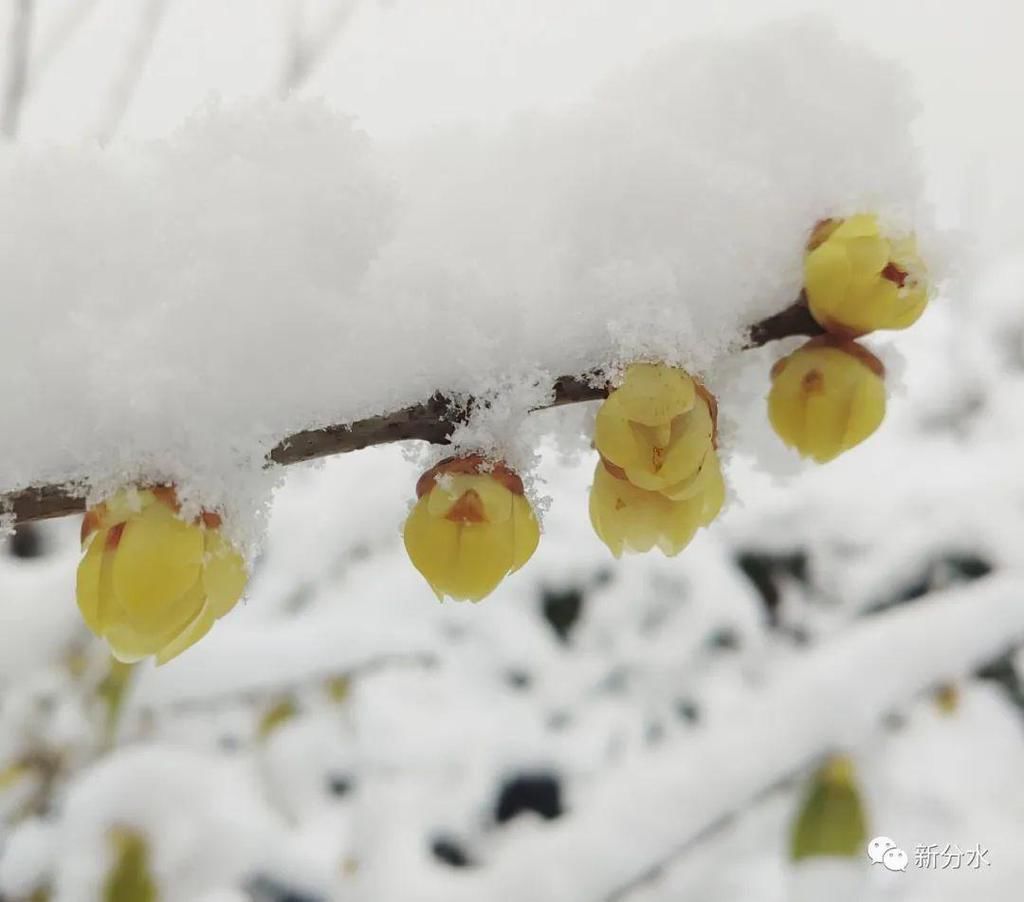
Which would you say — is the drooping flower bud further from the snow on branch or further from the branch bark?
the branch bark

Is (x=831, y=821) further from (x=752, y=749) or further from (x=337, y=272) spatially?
(x=337, y=272)

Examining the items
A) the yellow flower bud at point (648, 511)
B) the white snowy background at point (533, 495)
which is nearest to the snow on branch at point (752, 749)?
the white snowy background at point (533, 495)

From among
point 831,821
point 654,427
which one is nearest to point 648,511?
point 654,427

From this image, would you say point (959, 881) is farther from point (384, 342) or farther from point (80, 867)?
point (384, 342)

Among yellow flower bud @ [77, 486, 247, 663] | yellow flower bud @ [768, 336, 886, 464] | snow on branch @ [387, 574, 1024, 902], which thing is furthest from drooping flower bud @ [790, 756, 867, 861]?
yellow flower bud @ [77, 486, 247, 663]

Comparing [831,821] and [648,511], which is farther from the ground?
[648,511]

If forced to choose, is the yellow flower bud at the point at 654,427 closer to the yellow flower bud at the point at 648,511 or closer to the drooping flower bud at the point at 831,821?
the yellow flower bud at the point at 648,511
